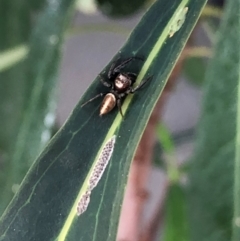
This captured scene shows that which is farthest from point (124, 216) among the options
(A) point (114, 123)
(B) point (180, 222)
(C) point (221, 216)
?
(A) point (114, 123)

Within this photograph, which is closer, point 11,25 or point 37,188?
point 37,188

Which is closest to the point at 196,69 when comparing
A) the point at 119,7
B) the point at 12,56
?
the point at 119,7

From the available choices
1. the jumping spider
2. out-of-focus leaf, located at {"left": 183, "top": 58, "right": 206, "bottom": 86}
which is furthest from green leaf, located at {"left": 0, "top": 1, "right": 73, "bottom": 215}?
out-of-focus leaf, located at {"left": 183, "top": 58, "right": 206, "bottom": 86}

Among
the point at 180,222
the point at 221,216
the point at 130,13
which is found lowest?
the point at 180,222

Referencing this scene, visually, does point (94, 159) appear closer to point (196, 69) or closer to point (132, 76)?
point (132, 76)

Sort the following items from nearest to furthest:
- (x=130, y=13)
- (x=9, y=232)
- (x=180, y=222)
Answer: (x=9, y=232) < (x=130, y=13) < (x=180, y=222)

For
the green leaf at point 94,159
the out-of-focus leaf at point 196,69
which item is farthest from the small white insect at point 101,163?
the out-of-focus leaf at point 196,69

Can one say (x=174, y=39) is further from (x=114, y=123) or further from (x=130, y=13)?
(x=130, y=13)
